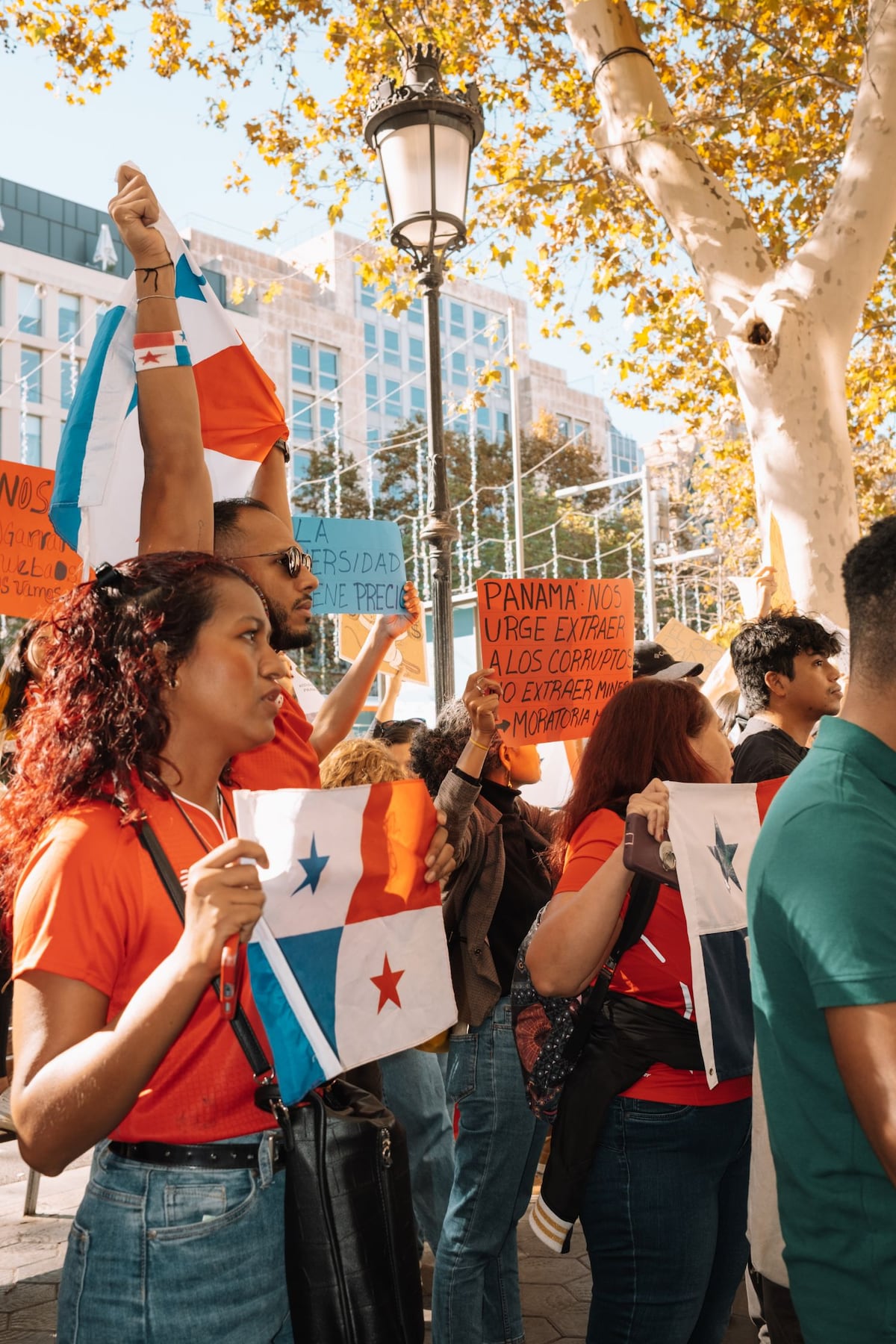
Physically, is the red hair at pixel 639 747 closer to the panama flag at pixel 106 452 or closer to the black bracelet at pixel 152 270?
the panama flag at pixel 106 452

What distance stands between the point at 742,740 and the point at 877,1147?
9.42 ft

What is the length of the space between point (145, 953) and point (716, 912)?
1.36 m

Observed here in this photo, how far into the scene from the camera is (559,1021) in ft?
9.05

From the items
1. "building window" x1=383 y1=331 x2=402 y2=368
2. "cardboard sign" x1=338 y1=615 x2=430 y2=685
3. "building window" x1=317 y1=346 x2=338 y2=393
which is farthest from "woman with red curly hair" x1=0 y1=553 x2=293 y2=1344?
"building window" x1=383 y1=331 x2=402 y2=368

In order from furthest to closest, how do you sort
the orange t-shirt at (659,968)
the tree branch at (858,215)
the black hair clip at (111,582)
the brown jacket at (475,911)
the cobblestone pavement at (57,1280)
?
the tree branch at (858,215) < the cobblestone pavement at (57,1280) < the brown jacket at (475,911) < the orange t-shirt at (659,968) < the black hair clip at (111,582)

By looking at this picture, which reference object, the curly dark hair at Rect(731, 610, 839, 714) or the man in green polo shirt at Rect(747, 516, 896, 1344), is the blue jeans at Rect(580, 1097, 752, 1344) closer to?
the man in green polo shirt at Rect(747, 516, 896, 1344)

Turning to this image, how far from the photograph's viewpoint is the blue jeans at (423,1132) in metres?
3.95

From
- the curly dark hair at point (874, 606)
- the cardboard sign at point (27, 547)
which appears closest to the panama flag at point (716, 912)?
the curly dark hair at point (874, 606)

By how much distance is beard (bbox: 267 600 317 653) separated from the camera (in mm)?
2709

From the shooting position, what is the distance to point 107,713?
1.87 metres

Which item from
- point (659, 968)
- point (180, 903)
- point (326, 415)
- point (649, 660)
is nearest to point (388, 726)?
point (649, 660)

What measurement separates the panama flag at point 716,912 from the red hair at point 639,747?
0.19 metres

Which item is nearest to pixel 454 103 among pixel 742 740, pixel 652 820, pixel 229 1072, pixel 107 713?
pixel 742 740

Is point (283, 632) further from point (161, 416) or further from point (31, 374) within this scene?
point (31, 374)
